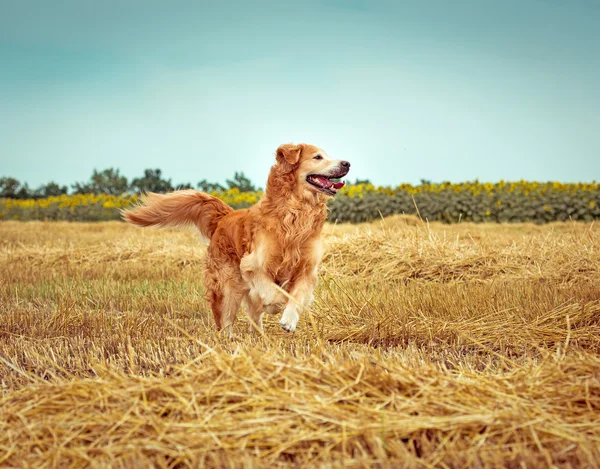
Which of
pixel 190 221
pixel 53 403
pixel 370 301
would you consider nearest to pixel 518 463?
pixel 53 403

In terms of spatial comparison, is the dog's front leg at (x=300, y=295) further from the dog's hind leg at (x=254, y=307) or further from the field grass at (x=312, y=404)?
the dog's hind leg at (x=254, y=307)

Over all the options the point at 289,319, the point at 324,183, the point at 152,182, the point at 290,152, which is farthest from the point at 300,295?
the point at 152,182


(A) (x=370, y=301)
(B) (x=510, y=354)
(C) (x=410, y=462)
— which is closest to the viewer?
(C) (x=410, y=462)

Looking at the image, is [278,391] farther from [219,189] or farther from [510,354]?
[219,189]

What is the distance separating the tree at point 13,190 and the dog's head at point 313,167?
1337 inches

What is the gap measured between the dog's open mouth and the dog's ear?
18 centimetres

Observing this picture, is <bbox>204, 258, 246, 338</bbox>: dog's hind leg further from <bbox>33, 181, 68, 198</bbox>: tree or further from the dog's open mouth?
<bbox>33, 181, 68, 198</bbox>: tree

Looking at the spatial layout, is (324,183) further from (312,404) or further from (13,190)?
(13,190)

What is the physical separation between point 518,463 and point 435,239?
20.4ft

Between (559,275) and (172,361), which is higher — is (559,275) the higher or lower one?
the higher one

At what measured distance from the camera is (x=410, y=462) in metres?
2.01

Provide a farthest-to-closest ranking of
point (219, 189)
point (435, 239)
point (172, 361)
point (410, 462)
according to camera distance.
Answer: point (219, 189) → point (435, 239) → point (172, 361) → point (410, 462)

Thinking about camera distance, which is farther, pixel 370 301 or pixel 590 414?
pixel 370 301

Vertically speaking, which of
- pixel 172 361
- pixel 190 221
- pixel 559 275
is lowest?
pixel 172 361
